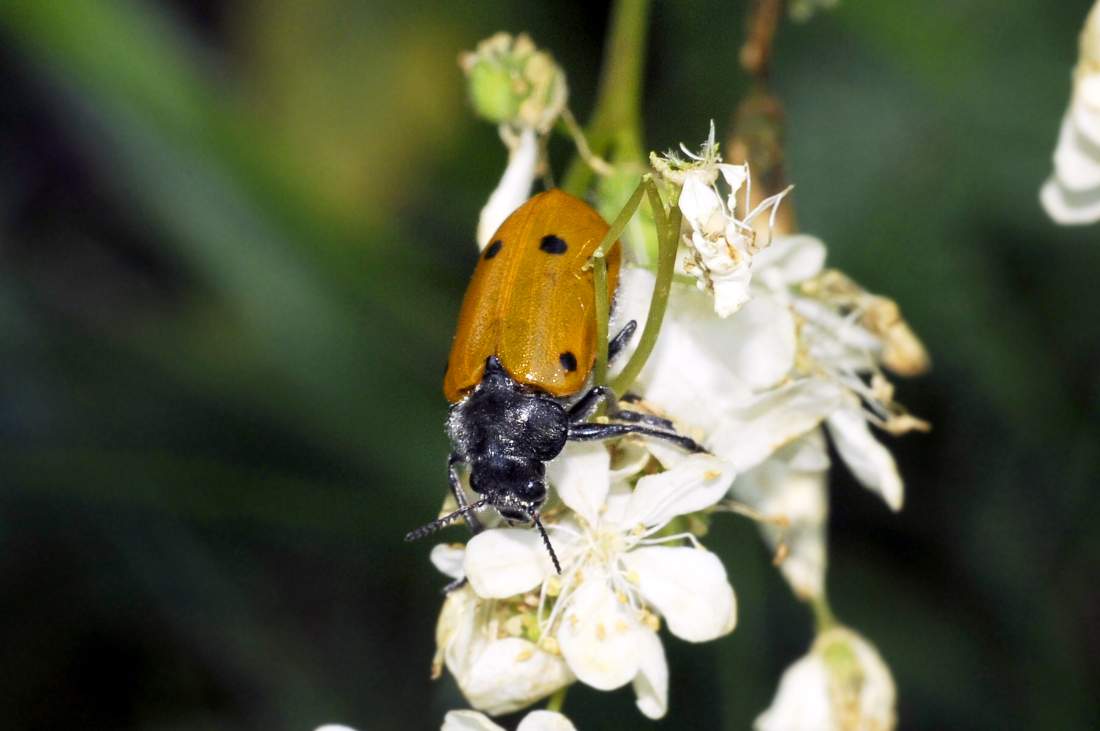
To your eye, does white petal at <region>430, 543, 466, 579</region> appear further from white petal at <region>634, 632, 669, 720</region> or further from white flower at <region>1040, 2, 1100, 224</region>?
white flower at <region>1040, 2, 1100, 224</region>

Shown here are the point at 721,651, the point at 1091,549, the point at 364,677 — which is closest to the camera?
the point at 721,651

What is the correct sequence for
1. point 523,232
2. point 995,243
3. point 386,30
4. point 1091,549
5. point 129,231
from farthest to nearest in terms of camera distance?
point 129,231 < point 386,30 < point 995,243 < point 1091,549 < point 523,232

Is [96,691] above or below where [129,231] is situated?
below

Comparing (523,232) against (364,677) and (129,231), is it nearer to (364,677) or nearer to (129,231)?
(364,677)

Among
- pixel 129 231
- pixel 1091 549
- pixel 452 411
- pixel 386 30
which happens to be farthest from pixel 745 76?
pixel 129 231

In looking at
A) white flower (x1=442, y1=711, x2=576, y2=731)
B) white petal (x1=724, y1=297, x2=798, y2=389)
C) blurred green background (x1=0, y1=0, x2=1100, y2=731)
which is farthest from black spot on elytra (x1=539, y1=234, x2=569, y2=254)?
blurred green background (x1=0, y1=0, x2=1100, y2=731)

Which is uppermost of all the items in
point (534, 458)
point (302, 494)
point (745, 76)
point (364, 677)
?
point (745, 76)

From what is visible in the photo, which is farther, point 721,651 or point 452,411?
point 721,651
